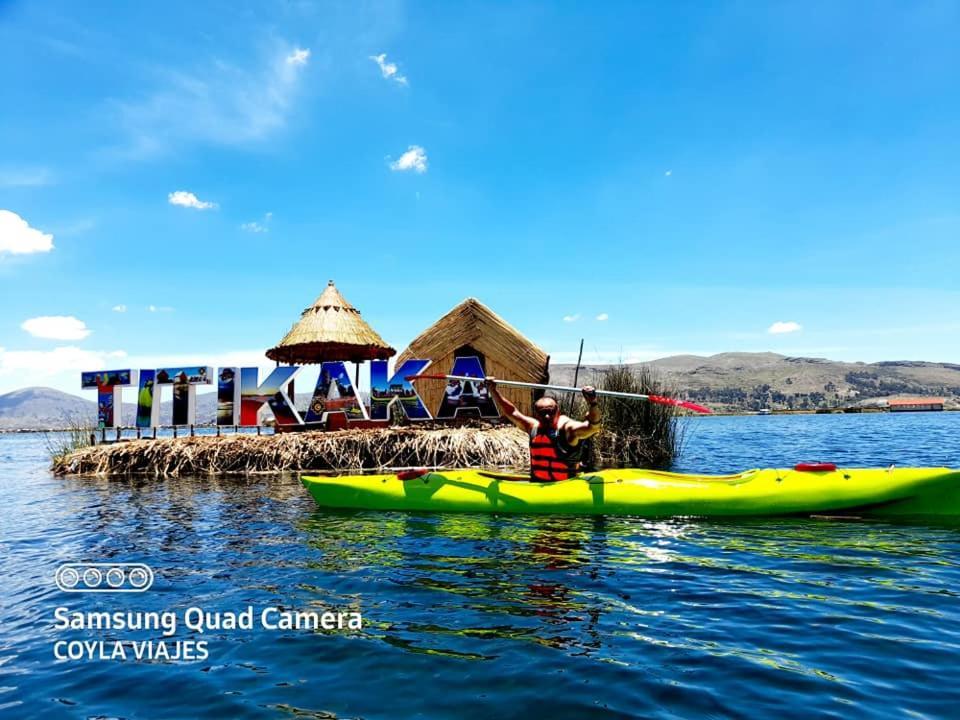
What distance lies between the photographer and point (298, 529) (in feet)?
32.7

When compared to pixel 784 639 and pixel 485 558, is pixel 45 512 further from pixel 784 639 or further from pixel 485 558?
pixel 784 639

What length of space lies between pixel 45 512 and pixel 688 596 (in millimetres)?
12860

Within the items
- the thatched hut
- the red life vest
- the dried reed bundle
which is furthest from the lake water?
the thatched hut

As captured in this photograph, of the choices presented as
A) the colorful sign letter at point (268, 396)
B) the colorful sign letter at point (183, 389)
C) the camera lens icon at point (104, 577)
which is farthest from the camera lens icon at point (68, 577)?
the colorful sign letter at point (183, 389)

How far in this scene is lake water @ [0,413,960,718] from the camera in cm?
403

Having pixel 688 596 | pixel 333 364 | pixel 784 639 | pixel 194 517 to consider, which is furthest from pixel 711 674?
pixel 333 364

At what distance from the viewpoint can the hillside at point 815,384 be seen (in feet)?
497

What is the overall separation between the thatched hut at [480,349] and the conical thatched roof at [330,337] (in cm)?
163

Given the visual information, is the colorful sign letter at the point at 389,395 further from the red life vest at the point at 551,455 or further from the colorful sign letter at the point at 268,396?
the red life vest at the point at 551,455

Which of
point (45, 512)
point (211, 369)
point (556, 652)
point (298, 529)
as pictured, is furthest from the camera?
point (211, 369)

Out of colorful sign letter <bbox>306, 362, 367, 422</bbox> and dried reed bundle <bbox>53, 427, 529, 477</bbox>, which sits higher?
colorful sign letter <bbox>306, 362, 367, 422</bbox>

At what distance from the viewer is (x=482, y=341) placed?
20.3 metres

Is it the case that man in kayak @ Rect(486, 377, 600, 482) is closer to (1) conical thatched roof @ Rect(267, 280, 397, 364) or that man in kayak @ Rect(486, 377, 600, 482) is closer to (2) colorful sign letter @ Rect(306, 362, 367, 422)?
(2) colorful sign letter @ Rect(306, 362, 367, 422)

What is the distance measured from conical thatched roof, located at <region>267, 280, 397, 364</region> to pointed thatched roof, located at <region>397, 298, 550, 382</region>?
1.62 m
